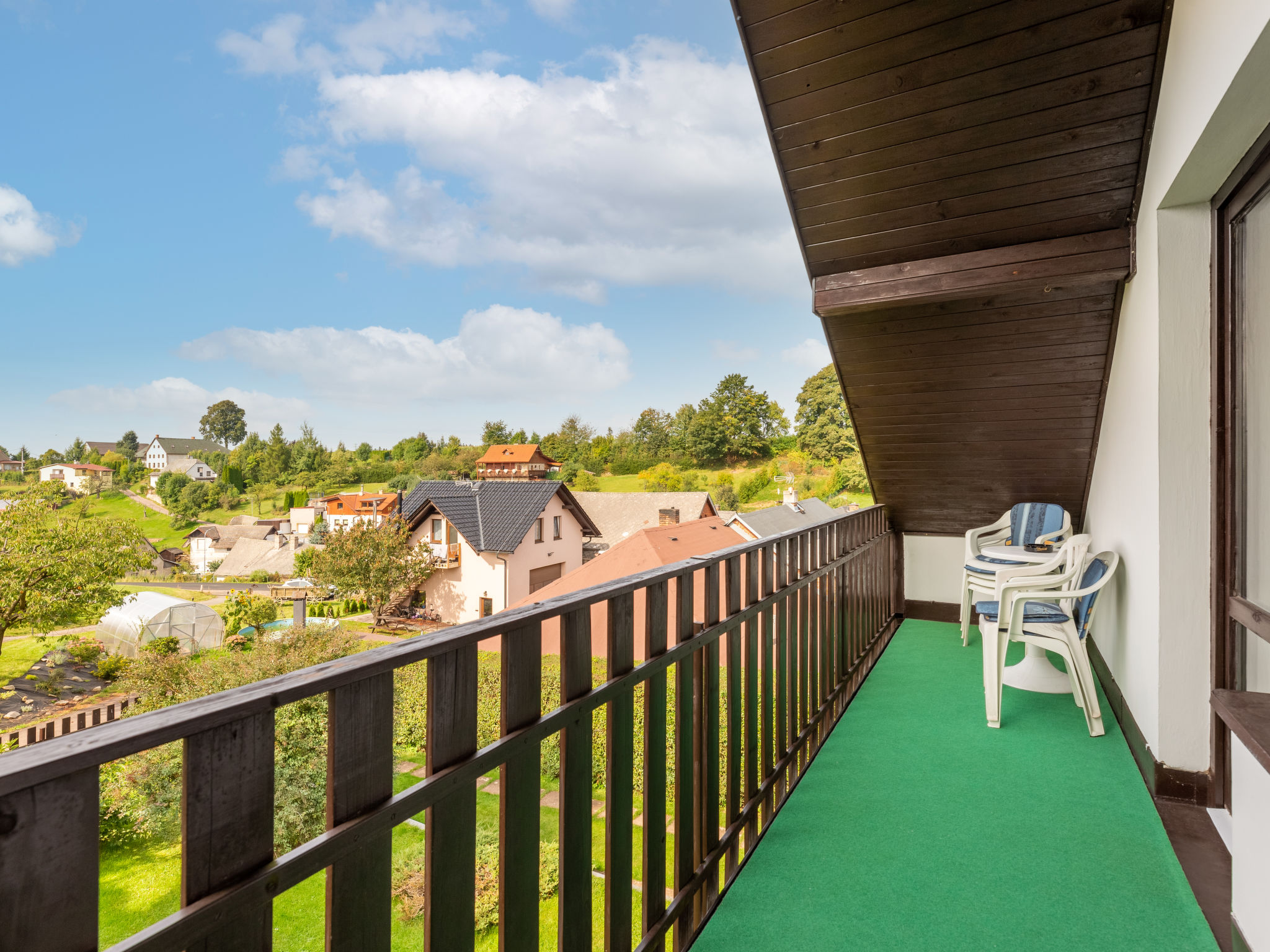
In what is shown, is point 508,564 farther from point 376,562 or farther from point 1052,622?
point 1052,622

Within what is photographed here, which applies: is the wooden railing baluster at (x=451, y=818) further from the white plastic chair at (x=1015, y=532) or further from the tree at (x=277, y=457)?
the tree at (x=277, y=457)

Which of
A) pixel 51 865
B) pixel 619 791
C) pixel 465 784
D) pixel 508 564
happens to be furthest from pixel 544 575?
pixel 51 865

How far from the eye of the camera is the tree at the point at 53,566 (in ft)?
56.5

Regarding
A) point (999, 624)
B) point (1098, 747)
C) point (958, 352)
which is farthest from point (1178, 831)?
point (958, 352)

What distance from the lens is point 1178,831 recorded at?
2.02 meters

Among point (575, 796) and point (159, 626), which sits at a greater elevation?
point (575, 796)

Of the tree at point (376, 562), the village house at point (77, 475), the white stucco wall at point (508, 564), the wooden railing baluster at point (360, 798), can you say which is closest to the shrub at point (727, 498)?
the white stucco wall at point (508, 564)

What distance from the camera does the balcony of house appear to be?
58cm

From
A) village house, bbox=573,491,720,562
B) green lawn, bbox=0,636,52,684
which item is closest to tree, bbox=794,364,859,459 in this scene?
village house, bbox=573,491,720,562

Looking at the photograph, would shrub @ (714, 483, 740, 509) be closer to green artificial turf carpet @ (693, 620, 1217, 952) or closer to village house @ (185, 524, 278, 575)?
green artificial turf carpet @ (693, 620, 1217, 952)

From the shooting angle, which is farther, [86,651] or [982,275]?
[86,651]

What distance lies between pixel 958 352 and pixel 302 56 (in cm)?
5834

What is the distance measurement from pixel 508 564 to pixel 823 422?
32.5 ft

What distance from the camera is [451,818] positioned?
857mm
